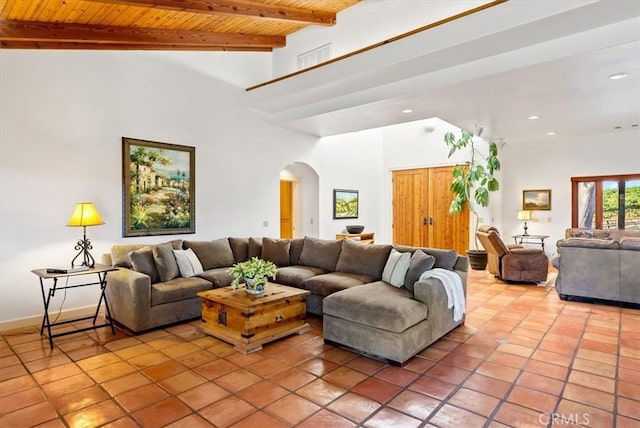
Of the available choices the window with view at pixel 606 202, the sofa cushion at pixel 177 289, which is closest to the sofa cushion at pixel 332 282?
the sofa cushion at pixel 177 289

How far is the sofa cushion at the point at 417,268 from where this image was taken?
3611mm

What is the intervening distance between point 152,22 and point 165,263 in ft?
9.55

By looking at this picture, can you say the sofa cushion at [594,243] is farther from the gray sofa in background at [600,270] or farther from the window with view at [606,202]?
the window with view at [606,202]

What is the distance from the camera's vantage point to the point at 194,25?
4672 mm

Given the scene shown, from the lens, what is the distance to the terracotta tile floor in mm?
2271

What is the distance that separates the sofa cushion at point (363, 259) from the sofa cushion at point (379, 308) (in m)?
0.79

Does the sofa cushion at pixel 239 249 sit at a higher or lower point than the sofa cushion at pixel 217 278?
higher

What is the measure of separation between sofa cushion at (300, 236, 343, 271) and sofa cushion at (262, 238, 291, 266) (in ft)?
0.83

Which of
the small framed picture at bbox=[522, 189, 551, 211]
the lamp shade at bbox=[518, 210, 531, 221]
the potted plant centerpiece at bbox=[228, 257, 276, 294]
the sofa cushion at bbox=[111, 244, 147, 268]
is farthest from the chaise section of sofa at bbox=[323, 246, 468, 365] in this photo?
the small framed picture at bbox=[522, 189, 551, 211]

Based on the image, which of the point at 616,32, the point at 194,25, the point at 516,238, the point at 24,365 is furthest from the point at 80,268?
the point at 516,238

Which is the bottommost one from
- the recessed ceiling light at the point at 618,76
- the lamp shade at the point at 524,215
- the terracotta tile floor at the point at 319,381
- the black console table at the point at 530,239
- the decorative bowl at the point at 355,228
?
the terracotta tile floor at the point at 319,381

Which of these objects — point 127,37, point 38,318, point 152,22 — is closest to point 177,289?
point 38,318

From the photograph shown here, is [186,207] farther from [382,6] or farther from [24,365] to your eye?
[382,6]

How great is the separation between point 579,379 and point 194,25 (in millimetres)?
5521
